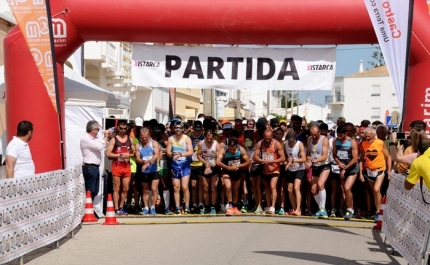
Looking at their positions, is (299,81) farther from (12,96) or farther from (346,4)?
(12,96)

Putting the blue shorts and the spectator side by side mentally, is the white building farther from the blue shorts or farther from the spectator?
the spectator

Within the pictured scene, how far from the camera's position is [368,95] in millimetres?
94000

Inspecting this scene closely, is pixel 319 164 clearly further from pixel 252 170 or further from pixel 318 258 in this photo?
pixel 318 258

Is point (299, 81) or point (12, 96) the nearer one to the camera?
point (12, 96)

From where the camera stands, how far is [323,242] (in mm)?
11383

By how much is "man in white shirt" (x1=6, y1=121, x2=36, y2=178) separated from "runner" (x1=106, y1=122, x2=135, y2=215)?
4.48 metres

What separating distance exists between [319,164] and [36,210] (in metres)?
7.14

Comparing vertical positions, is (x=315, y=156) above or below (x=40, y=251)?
above

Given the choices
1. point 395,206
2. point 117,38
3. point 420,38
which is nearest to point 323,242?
point 395,206

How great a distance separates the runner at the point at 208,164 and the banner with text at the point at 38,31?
14.3 ft

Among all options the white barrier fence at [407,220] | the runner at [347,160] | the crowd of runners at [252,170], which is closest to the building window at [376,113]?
the crowd of runners at [252,170]

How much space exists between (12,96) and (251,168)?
5203mm

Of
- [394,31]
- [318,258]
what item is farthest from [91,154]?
[394,31]

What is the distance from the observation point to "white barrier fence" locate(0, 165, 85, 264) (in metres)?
8.51
